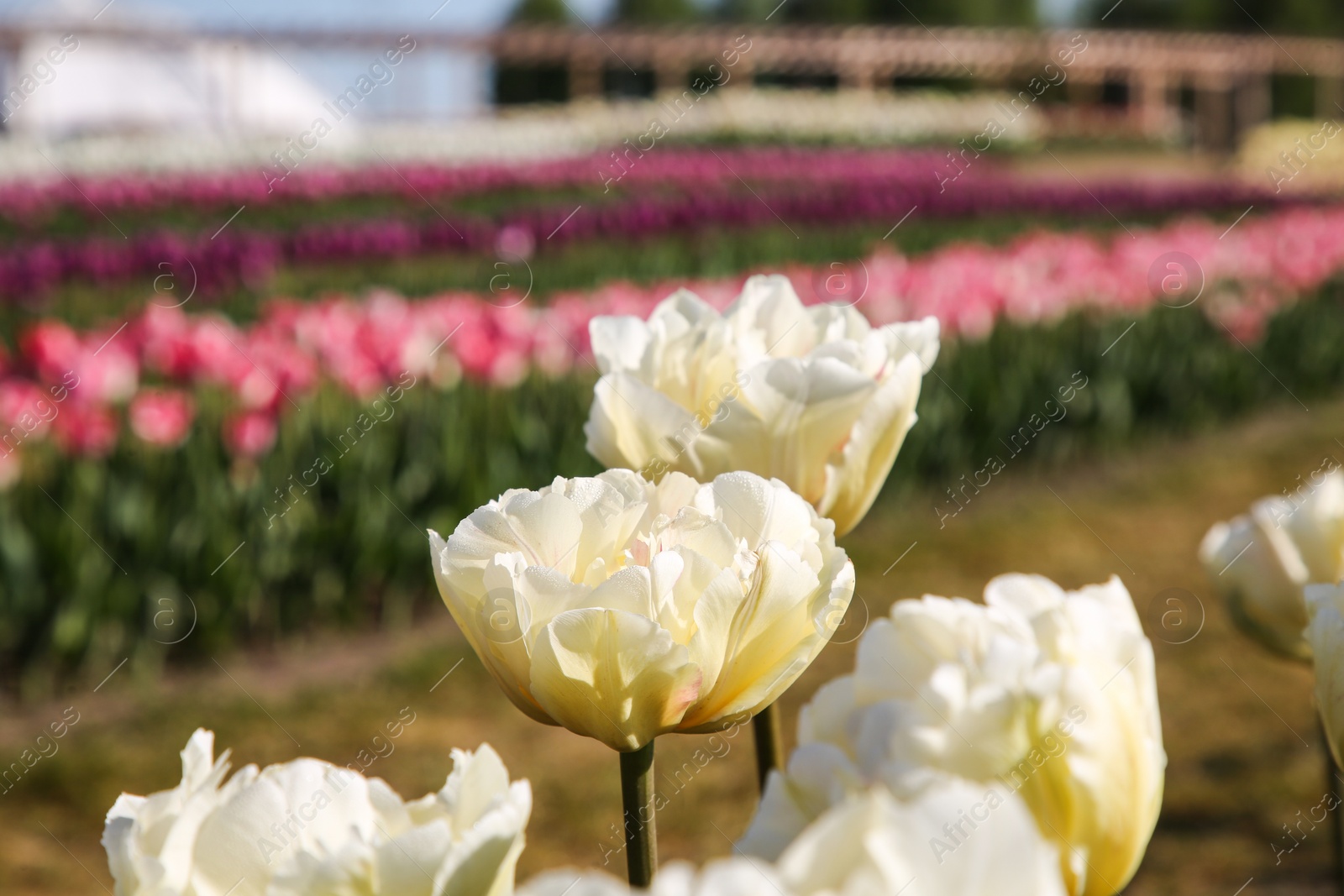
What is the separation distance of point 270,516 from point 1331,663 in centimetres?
300

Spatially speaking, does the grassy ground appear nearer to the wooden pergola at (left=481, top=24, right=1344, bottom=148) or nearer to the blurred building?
the blurred building

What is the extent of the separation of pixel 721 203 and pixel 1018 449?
434cm

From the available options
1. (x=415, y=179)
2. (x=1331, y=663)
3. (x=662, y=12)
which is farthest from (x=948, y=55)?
(x=1331, y=663)

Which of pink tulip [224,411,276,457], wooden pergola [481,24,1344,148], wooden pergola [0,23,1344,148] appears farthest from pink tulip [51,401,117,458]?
wooden pergola [481,24,1344,148]

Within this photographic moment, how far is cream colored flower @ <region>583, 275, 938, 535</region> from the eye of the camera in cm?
72

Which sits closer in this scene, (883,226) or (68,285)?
(68,285)

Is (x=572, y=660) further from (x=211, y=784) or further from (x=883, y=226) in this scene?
(x=883, y=226)

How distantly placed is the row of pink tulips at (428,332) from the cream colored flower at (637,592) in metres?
1.84

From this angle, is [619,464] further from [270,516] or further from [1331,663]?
[270,516]

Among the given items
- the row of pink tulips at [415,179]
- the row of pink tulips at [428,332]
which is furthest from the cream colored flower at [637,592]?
the row of pink tulips at [415,179]

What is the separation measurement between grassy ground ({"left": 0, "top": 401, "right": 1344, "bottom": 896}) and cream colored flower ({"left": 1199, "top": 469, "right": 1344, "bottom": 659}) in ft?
5.41

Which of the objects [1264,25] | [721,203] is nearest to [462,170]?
[721,203]

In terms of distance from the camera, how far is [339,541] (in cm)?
339

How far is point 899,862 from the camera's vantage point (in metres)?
0.30
